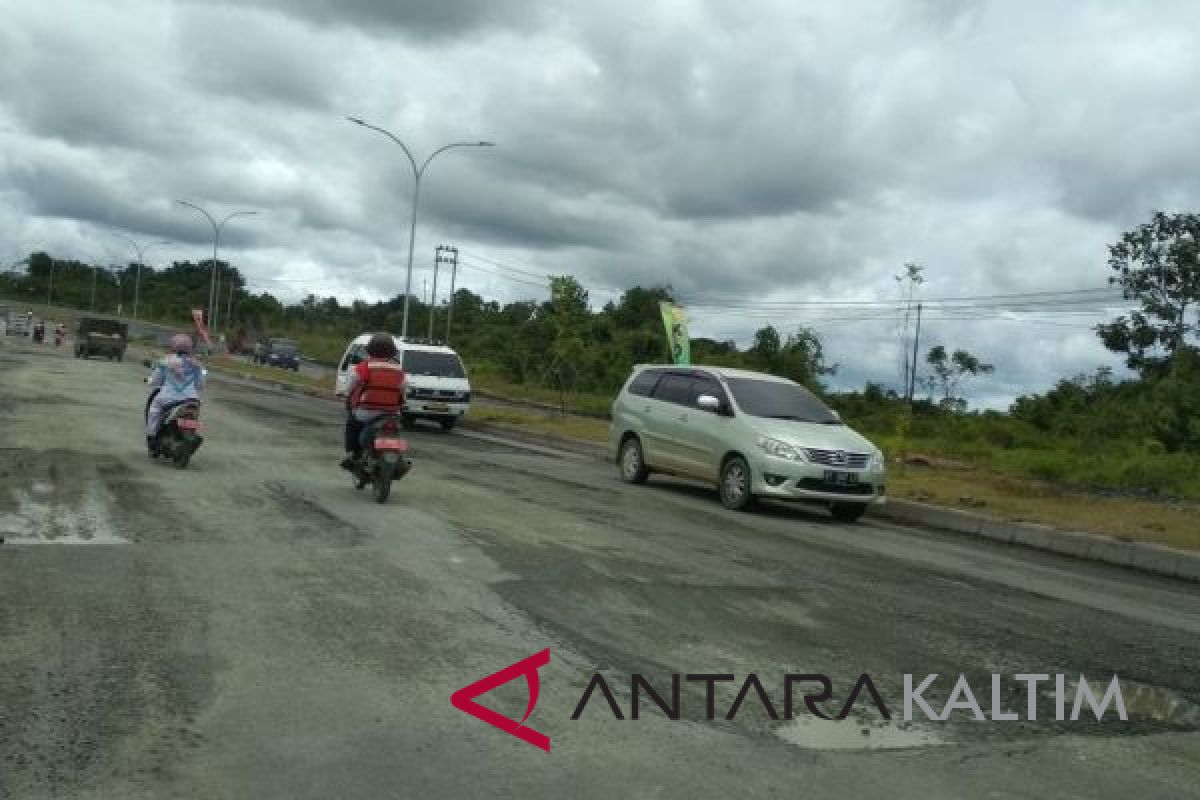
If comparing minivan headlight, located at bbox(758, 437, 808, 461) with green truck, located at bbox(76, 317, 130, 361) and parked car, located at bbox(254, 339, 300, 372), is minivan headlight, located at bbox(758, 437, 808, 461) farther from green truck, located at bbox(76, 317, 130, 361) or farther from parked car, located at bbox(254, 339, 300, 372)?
parked car, located at bbox(254, 339, 300, 372)

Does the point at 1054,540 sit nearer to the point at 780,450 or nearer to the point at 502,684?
the point at 780,450

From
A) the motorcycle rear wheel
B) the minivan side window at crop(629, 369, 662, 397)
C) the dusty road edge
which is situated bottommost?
the dusty road edge

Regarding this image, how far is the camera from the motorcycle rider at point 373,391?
36.4 ft

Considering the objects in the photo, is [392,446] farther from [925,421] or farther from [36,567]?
[925,421]

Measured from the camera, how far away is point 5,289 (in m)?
136

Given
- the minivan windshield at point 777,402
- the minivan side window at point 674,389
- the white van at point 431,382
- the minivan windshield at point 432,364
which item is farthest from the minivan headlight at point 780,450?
the minivan windshield at point 432,364

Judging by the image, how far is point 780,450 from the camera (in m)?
12.9

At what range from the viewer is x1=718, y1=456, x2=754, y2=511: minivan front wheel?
13.1 m

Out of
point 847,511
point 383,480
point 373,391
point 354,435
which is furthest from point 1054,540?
point 354,435

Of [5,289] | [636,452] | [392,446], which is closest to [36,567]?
[392,446]

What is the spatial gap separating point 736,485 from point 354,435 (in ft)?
14.9

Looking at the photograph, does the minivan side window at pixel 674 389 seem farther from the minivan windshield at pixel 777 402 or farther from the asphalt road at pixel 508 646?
the asphalt road at pixel 508 646

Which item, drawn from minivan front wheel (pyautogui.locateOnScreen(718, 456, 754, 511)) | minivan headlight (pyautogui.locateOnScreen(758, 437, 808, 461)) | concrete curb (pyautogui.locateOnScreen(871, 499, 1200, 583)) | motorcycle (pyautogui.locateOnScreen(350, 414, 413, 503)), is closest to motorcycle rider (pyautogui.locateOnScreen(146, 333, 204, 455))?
motorcycle (pyautogui.locateOnScreen(350, 414, 413, 503))

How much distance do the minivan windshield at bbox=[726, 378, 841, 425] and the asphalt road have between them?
282cm
